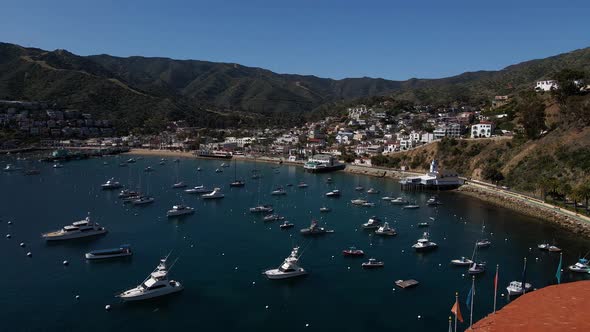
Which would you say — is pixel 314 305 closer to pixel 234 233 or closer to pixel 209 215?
pixel 234 233

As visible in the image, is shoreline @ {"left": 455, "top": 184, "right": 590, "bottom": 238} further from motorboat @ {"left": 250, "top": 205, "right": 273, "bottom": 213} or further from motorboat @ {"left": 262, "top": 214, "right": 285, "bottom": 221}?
motorboat @ {"left": 250, "top": 205, "right": 273, "bottom": 213}

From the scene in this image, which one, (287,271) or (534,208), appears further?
(534,208)

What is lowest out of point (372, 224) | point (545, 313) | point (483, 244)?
point (545, 313)

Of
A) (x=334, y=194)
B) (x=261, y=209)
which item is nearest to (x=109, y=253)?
(x=261, y=209)

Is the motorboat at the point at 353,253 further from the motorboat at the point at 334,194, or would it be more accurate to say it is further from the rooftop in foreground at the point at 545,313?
the motorboat at the point at 334,194

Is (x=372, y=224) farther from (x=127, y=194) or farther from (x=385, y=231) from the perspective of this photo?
(x=127, y=194)

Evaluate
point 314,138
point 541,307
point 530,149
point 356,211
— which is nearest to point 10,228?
point 356,211
